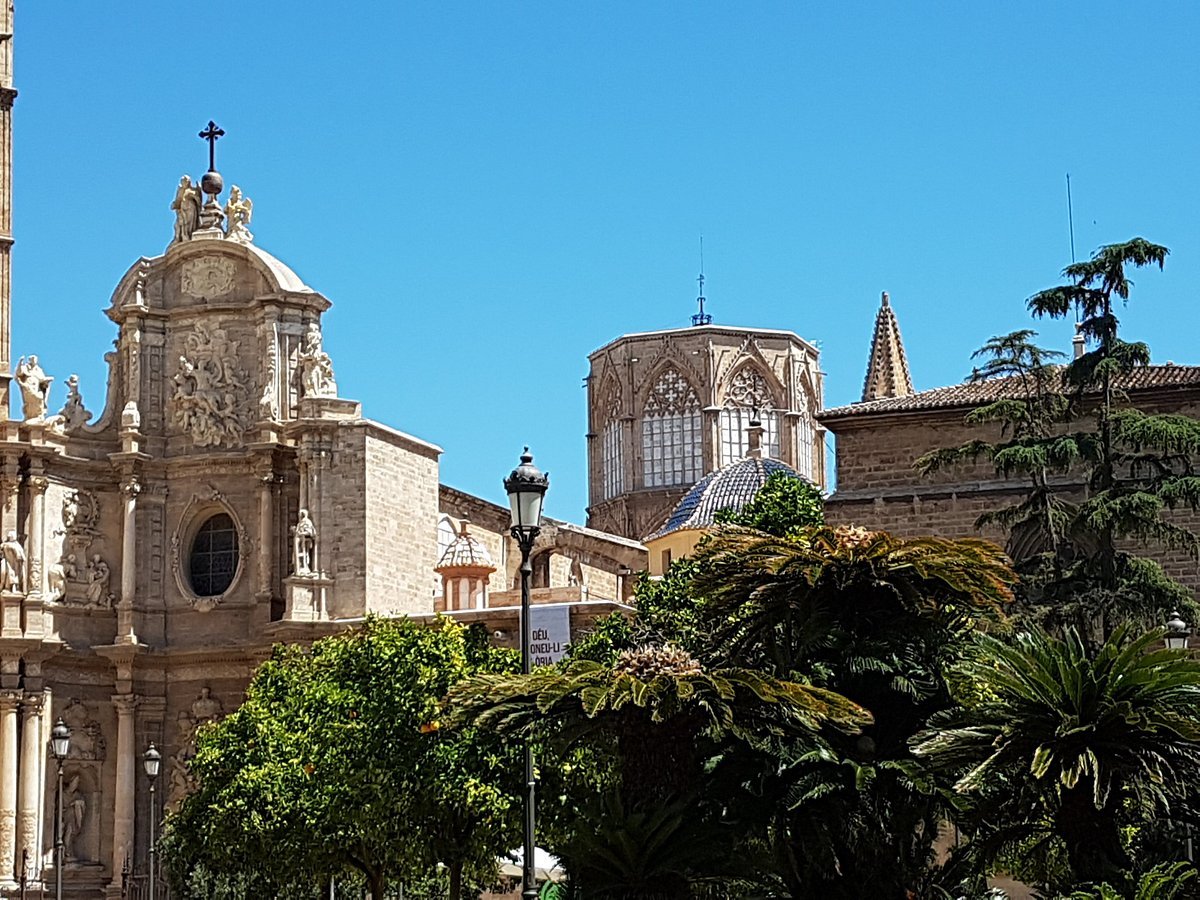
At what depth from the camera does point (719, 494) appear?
58.8 metres

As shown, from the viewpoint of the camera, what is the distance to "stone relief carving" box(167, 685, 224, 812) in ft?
166

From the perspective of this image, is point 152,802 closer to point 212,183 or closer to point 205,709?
point 205,709

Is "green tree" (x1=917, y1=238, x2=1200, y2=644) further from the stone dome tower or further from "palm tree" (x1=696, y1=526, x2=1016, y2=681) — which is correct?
the stone dome tower

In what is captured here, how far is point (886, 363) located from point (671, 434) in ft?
26.2

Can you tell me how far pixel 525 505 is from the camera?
22.8 meters

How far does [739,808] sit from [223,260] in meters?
33.0

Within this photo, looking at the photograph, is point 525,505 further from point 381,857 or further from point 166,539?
point 166,539

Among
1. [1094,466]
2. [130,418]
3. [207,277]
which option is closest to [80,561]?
[130,418]

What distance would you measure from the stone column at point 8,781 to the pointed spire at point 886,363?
35.4 meters

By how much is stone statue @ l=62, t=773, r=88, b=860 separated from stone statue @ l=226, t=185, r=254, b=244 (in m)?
12.9

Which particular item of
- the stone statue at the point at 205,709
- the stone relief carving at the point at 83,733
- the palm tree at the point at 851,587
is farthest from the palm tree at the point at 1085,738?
the stone relief carving at the point at 83,733

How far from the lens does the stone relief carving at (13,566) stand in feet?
164

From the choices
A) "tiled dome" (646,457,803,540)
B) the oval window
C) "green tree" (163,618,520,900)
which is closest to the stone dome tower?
the oval window

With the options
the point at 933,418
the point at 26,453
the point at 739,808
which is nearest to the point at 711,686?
the point at 739,808
